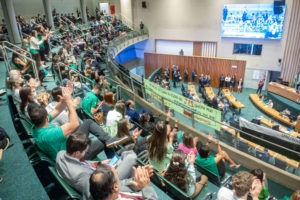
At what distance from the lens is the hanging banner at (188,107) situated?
504 cm

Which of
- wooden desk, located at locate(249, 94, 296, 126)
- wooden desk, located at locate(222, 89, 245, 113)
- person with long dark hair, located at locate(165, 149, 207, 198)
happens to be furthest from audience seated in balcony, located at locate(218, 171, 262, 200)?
wooden desk, located at locate(222, 89, 245, 113)

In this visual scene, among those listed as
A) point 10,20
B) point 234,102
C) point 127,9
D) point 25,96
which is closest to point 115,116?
point 25,96

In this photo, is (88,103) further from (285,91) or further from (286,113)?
(285,91)

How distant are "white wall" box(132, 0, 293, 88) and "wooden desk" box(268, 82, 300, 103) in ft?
9.81

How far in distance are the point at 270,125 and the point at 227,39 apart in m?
8.49

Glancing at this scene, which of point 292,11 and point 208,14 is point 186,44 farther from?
point 292,11

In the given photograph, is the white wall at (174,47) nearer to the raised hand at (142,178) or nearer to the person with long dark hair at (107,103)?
the person with long dark hair at (107,103)

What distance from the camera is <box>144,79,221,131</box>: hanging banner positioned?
16.5ft

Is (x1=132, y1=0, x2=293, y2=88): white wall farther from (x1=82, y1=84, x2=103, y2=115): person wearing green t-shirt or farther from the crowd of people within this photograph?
(x1=82, y1=84, x2=103, y2=115): person wearing green t-shirt

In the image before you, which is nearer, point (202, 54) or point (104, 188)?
point (104, 188)

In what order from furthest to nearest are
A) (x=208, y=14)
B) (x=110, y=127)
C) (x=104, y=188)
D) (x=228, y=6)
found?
(x=208, y=14)
(x=228, y=6)
(x=110, y=127)
(x=104, y=188)

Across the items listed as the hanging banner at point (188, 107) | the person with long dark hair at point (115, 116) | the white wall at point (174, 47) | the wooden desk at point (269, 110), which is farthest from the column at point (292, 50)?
the person with long dark hair at point (115, 116)

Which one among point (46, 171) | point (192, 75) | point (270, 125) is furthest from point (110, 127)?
point (192, 75)

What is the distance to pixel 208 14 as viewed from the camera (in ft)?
54.3
